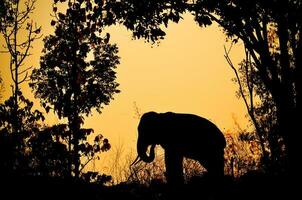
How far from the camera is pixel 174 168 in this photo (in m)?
10.8

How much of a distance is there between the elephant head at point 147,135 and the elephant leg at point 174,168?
722mm

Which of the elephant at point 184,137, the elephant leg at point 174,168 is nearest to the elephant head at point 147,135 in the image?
the elephant at point 184,137

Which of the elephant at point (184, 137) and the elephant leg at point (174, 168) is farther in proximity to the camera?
the elephant at point (184, 137)

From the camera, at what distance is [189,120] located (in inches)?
458

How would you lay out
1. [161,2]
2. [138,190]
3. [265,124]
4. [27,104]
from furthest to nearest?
[265,124] → [27,104] → [161,2] → [138,190]

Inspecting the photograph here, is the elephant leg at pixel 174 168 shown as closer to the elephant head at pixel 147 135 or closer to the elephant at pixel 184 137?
the elephant at pixel 184 137

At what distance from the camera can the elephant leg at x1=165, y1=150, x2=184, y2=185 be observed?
35.0ft

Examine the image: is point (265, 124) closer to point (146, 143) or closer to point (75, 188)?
point (146, 143)

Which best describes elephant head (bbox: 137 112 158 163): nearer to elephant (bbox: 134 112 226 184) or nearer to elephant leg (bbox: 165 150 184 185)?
elephant (bbox: 134 112 226 184)

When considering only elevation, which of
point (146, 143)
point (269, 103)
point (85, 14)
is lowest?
point (146, 143)

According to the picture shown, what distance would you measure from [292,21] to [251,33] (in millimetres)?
1862

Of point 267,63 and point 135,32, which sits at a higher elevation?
point 135,32

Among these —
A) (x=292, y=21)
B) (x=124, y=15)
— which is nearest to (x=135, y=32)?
(x=124, y=15)

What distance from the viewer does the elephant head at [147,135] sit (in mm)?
11641
